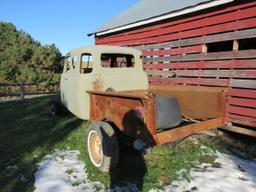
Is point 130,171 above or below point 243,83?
below

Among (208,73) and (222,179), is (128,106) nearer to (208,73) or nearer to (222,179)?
(222,179)

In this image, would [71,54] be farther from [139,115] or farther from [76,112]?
[139,115]

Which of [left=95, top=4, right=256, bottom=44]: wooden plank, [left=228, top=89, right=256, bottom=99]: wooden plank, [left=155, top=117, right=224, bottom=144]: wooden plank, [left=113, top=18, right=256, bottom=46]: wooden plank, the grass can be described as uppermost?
[left=95, top=4, right=256, bottom=44]: wooden plank

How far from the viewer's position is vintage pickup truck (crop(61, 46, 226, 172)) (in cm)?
359

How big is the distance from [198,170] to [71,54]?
12.5 ft

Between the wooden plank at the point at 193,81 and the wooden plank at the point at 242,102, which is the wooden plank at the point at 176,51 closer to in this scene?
the wooden plank at the point at 193,81

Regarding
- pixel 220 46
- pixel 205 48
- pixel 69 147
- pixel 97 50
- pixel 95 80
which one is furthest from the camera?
pixel 220 46

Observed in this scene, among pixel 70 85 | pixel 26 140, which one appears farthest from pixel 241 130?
pixel 26 140

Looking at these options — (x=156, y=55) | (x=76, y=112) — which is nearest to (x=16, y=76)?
(x=156, y=55)

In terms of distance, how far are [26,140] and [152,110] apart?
4230 mm

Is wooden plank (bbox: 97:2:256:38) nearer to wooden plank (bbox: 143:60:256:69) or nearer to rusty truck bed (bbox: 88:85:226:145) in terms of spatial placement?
wooden plank (bbox: 143:60:256:69)

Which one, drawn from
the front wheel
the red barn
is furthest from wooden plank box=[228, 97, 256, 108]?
the front wheel

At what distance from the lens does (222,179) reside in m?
4.26

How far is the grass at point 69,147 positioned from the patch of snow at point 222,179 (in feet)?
0.60
